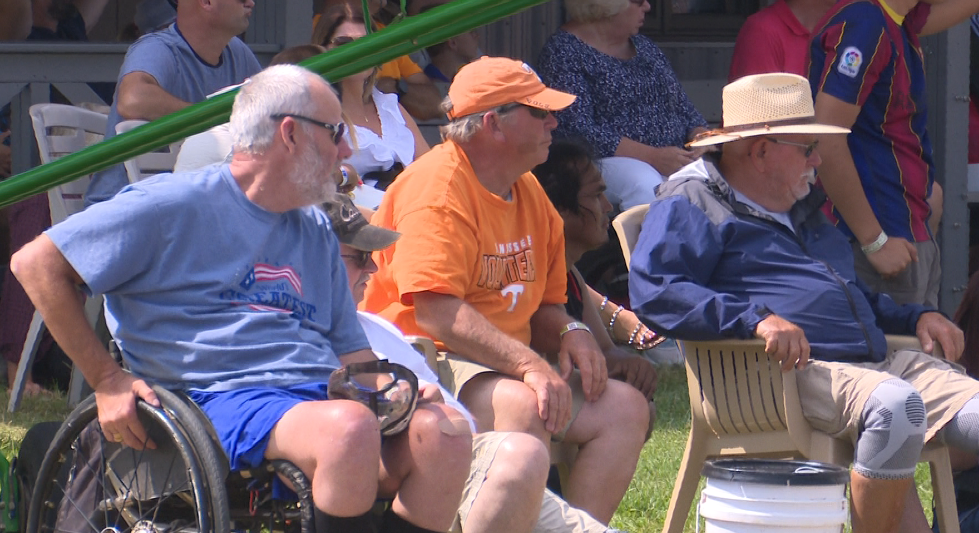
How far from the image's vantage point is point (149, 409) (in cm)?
273

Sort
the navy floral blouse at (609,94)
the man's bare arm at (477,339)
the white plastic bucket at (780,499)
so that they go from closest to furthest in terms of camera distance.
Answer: the white plastic bucket at (780,499)
the man's bare arm at (477,339)
the navy floral blouse at (609,94)

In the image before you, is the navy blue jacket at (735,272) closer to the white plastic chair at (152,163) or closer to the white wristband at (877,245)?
the white wristband at (877,245)

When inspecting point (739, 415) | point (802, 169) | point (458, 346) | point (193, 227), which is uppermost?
point (193, 227)

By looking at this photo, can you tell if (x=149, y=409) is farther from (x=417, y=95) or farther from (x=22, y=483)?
(x=417, y=95)

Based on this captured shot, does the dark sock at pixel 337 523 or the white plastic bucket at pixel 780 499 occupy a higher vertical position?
the dark sock at pixel 337 523

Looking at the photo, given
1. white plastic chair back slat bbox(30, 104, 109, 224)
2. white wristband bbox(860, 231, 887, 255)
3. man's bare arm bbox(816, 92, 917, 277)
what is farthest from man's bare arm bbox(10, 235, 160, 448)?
white wristband bbox(860, 231, 887, 255)

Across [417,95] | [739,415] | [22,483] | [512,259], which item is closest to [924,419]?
[739,415]

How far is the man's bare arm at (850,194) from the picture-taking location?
4.73 m

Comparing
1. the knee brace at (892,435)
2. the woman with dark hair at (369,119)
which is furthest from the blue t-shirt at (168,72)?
the knee brace at (892,435)

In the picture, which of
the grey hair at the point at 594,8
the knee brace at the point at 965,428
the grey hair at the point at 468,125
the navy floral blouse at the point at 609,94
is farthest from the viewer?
the grey hair at the point at 594,8

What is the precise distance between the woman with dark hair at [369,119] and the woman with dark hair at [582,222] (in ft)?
2.36

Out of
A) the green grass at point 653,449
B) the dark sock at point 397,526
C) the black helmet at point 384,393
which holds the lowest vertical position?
the green grass at point 653,449

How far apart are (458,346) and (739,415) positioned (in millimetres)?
818

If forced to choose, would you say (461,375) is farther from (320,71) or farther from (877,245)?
(877,245)
